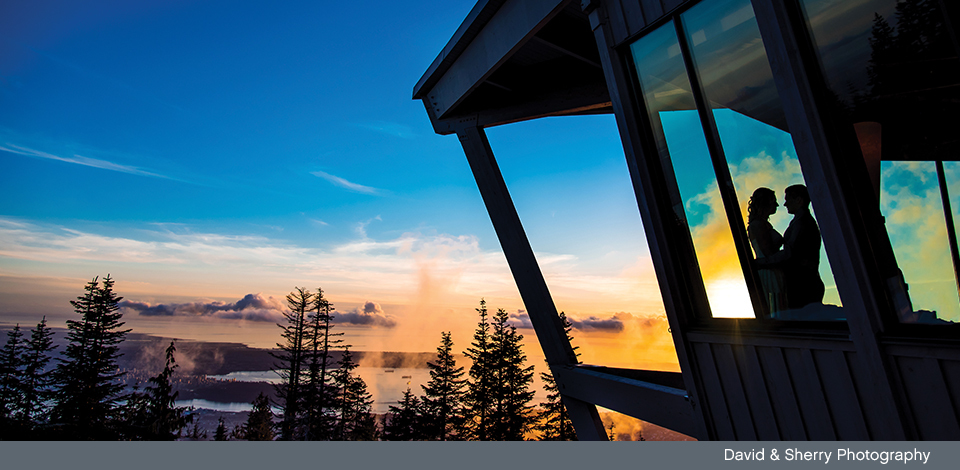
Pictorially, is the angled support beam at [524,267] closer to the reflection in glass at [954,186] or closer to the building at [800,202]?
the building at [800,202]

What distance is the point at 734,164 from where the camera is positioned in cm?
390

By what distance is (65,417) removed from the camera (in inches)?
1380

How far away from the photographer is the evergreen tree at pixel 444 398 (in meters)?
41.8

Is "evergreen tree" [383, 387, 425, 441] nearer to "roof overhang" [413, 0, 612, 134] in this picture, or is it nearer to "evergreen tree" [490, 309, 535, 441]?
"evergreen tree" [490, 309, 535, 441]

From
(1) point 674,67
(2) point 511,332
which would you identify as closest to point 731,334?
(1) point 674,67

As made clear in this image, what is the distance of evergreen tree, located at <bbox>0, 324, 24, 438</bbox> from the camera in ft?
125

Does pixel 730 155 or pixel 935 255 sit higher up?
pixel 730 155

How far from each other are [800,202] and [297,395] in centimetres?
4956

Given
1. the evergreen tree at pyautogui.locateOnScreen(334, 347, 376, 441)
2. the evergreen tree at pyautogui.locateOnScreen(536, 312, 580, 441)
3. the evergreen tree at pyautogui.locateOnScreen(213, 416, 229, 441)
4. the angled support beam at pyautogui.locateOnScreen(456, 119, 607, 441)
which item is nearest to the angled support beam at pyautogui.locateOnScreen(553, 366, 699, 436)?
the angled support beam at pyautogui.locateOnScreen(456, 119, 607, 441)

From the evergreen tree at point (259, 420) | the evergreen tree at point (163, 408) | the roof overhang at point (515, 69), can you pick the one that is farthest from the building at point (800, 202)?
the evergreen tree at point (259, 420)

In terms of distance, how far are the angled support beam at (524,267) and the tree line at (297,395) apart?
3483 cm

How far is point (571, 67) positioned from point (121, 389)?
51.3 meters

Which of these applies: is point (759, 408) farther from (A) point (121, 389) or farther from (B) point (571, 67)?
(A) point (121, 389)

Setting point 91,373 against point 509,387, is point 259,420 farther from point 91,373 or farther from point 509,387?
point 509,387
